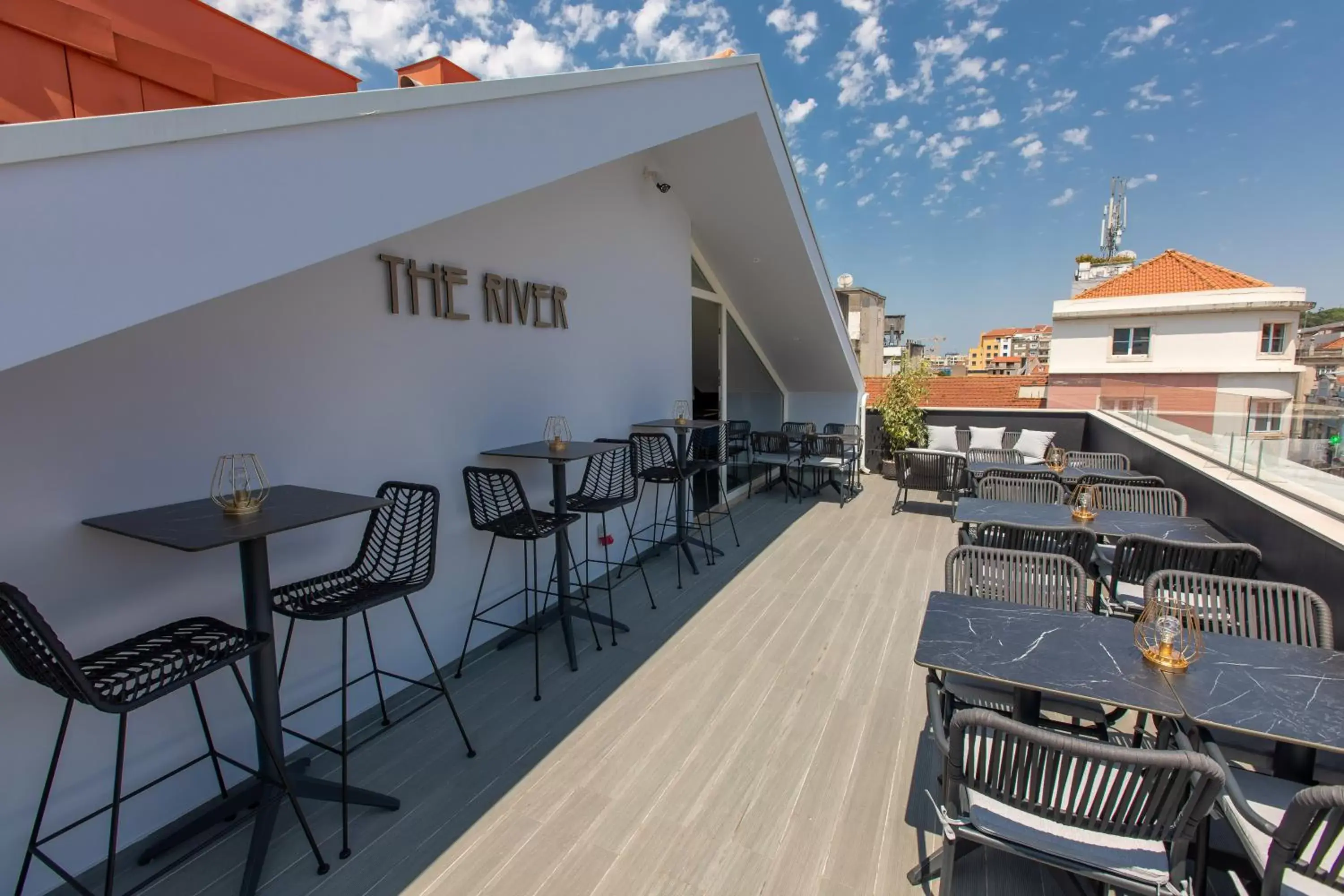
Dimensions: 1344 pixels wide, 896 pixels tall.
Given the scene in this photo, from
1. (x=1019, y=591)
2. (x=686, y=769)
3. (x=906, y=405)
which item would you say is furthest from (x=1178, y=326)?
(x=686, y=769)

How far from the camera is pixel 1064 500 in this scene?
13.6 feet

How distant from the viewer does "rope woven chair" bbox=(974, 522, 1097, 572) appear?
2.98 metres

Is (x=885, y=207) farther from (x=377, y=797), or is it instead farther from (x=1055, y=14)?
(x=377, y=797)

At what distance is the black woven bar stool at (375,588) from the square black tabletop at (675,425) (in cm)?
228

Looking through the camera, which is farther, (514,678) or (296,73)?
(514,678)

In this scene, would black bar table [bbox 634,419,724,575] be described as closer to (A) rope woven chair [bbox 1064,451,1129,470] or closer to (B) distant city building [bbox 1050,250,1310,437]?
(A) rope woven chair [bbox 1064,451,1129,470]

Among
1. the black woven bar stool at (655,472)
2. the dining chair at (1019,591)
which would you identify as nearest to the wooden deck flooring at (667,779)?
the dining chair at (1019,591)

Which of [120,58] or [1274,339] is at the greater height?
[1274,339]

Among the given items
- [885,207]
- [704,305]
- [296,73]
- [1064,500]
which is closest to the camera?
[296,73]

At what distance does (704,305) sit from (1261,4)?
682 centimetres

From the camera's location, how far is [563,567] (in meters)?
3.47

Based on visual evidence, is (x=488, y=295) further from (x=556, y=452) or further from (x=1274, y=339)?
(x=1274, y=339)

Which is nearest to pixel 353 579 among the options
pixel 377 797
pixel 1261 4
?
pixel 377 797

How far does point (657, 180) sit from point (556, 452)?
121 inches
